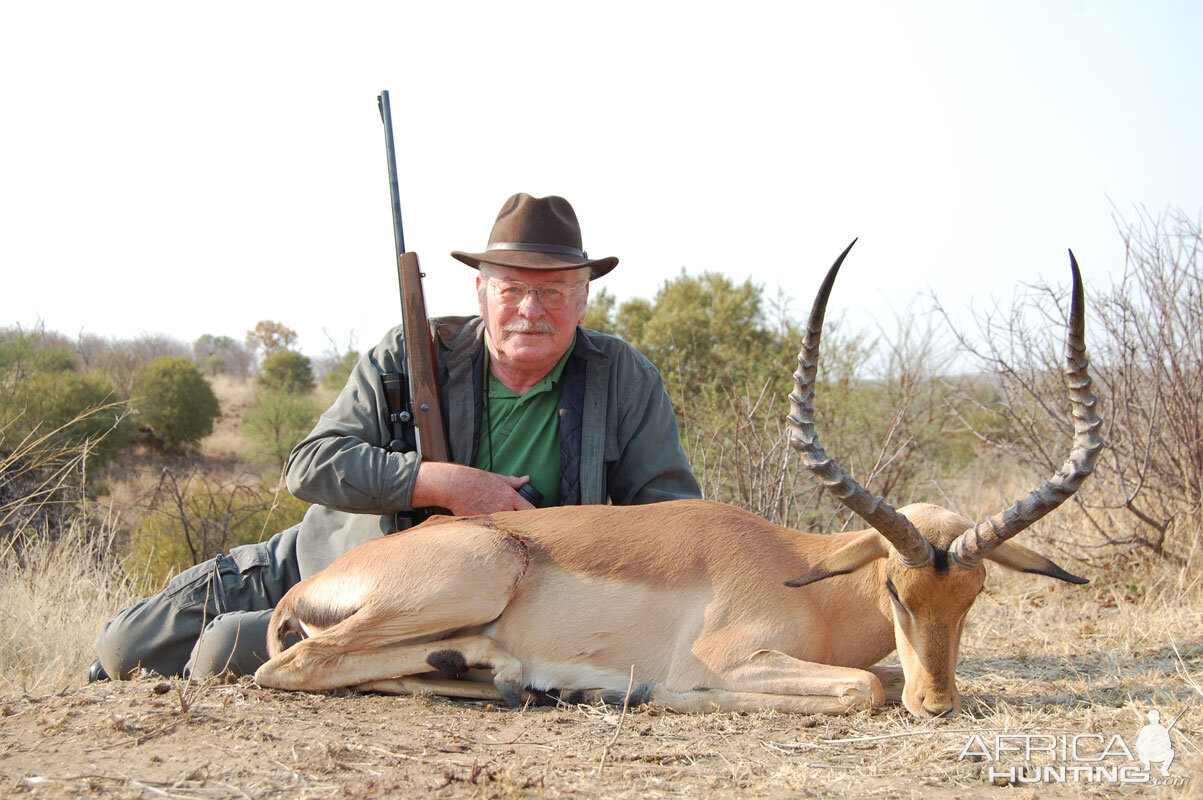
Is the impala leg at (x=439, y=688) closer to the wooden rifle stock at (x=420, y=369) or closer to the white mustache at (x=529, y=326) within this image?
the wooden rifle stock at (x=420, y=369)

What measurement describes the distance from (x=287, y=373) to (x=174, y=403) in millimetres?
8079

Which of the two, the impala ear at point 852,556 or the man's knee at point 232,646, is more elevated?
the impala ear at point 852,556

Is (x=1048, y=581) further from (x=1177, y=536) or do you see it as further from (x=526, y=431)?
(x=526, y=431)

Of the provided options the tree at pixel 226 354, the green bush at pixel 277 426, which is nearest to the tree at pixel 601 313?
the green bush at pixel 277 426

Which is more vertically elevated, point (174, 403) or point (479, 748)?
point (174, 403)

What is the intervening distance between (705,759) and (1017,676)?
2.41 meters

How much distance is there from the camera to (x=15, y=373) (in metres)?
13.9

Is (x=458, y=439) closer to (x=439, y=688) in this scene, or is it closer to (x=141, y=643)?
(x=439, y=688)

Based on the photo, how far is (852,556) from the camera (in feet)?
14.7

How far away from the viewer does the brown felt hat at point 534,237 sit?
5566mm

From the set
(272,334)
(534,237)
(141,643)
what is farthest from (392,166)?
(272,334)

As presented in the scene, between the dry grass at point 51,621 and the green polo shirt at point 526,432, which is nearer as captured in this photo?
the dry grass at point 51,621

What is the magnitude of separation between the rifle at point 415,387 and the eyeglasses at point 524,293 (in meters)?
0.50

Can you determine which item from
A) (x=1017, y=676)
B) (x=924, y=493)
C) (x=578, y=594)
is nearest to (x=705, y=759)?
(x=578, y=594)
